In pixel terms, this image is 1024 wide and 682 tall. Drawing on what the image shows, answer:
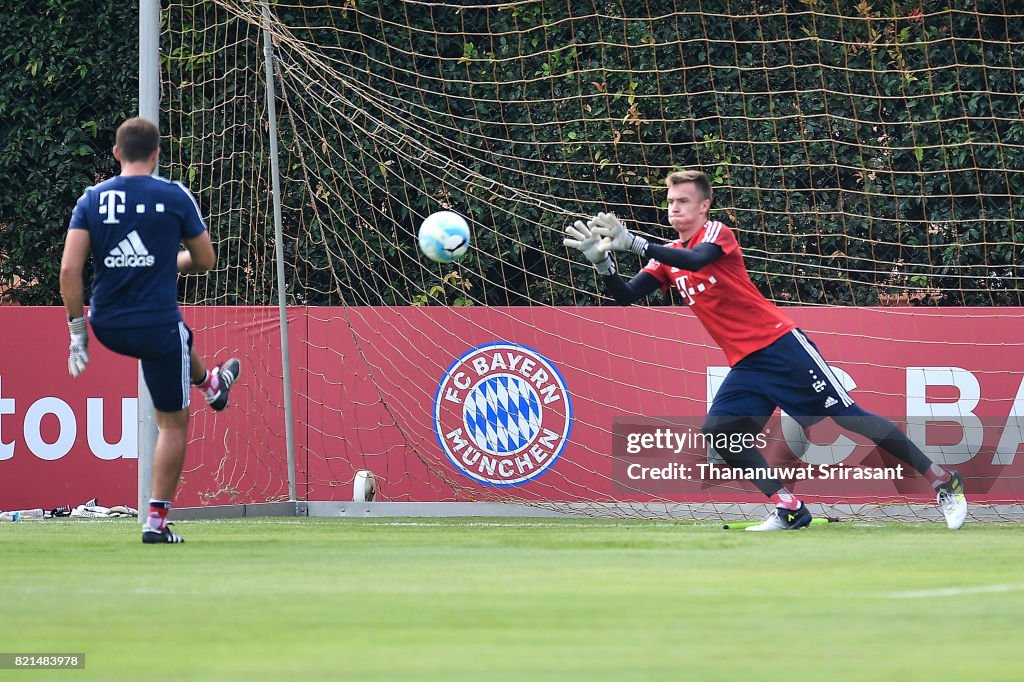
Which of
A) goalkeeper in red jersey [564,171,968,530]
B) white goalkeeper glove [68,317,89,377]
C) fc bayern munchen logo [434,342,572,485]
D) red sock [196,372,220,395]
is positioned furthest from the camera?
fc bayern munchen logo [434,342,572,485]

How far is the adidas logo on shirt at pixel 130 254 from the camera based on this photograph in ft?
23.6

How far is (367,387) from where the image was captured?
11734 millimetres

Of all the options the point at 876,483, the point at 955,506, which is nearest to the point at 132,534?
the point at 955,506

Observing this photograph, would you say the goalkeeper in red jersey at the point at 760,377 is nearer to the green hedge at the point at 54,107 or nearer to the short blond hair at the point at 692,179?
the short blond hair at the point at 692,179

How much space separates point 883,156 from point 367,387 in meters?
5.34

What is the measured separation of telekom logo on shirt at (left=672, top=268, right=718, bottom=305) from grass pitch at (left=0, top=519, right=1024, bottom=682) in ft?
4.85

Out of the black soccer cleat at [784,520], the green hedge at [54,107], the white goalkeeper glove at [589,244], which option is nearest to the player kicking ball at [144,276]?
the white goalkeeper glove at [589,244]

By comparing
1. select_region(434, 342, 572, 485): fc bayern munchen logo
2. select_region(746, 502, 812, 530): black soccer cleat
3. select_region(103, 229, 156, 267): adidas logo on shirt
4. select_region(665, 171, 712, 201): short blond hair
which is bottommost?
select_region(746, 502, 812, 530): black soccer cleat

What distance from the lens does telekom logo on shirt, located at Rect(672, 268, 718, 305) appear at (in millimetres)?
8461


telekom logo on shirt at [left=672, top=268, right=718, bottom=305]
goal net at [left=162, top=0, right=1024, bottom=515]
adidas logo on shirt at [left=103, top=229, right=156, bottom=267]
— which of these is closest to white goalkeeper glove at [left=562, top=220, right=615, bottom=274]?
telekom logo on shirt at [left=672, top=268, right=718, bottom=305]

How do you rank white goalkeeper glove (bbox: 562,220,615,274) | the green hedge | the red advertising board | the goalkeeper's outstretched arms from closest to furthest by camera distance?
1. the goalkeeper's outstretched arms
2. white goalkeeper glove (bbox: 562,220,615,274)
3. the red advertising board
4. the green hedge

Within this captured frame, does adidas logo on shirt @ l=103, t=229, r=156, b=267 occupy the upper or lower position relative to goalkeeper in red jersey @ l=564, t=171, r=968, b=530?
upper

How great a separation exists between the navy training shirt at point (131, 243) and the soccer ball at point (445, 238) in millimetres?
1888

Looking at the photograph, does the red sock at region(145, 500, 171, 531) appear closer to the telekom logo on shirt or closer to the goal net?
the telekom logo on shirt
